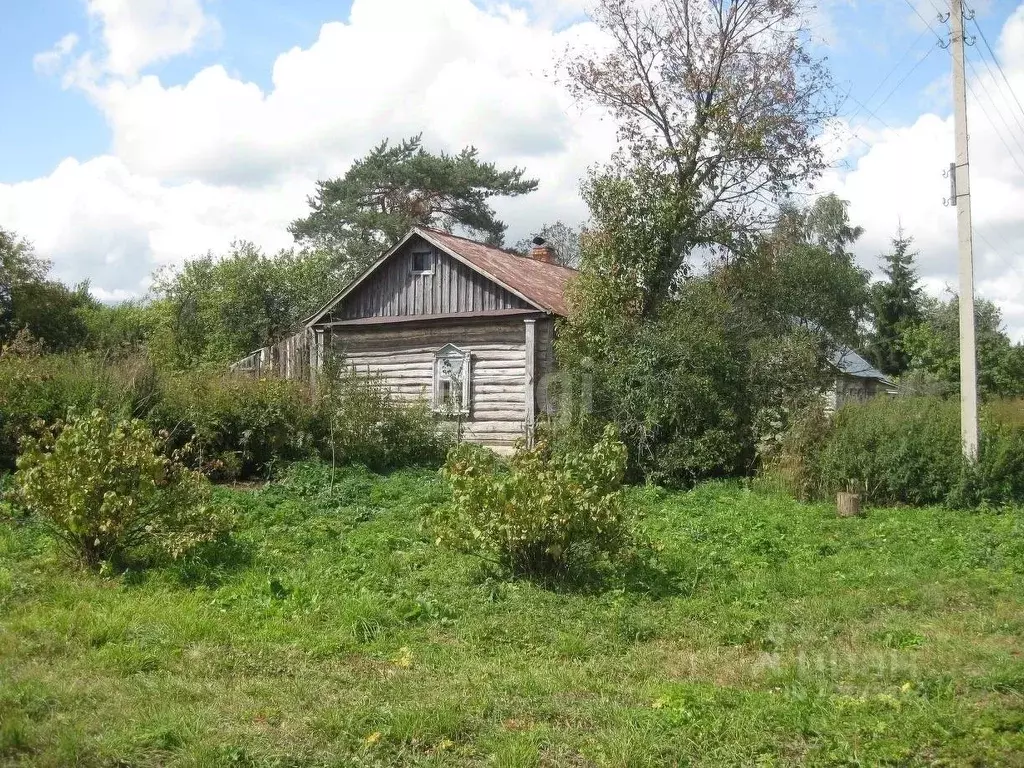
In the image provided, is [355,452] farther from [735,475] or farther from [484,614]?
[484,614]

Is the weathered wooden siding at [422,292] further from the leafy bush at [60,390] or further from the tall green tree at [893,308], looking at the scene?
the tall green tree at [893,308]

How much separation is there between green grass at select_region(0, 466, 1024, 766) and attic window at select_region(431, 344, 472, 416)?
9.64m

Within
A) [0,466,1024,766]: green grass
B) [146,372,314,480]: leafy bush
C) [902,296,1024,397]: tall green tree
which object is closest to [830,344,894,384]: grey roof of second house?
[902,296,1024,397]: tall green tree

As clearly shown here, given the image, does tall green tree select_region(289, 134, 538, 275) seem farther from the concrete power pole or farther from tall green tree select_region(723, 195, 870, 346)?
the concrete power pole

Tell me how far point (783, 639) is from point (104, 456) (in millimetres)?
6196

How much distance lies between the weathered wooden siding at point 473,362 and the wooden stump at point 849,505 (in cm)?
795

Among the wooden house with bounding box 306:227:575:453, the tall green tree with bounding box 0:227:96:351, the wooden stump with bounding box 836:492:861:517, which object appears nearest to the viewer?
the wooden stump with bounding box 836:492:861:517

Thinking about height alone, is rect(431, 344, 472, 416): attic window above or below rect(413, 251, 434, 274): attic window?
below

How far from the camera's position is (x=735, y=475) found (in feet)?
56.0

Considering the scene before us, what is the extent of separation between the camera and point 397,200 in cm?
3841

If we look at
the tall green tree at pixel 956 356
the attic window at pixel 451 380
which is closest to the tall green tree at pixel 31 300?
the attic window at pixel 451 380

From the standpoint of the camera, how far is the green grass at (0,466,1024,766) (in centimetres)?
480

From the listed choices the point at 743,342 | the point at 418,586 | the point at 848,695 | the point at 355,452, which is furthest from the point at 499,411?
the point at 848,695

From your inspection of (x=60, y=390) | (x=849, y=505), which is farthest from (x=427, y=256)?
(x=849, y=505)
